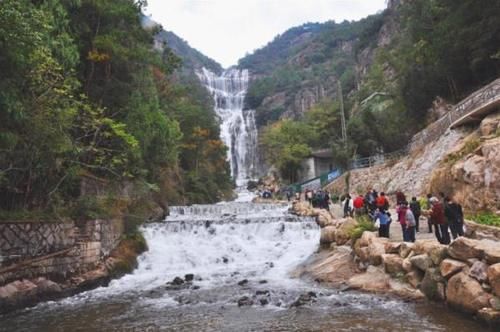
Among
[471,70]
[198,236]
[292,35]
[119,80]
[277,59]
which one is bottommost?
[198,236]

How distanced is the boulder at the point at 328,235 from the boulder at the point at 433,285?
20.1ft

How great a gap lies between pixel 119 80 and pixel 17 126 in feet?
29.6

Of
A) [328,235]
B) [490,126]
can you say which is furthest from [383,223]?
[490,126]

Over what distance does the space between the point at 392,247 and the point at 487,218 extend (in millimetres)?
3374

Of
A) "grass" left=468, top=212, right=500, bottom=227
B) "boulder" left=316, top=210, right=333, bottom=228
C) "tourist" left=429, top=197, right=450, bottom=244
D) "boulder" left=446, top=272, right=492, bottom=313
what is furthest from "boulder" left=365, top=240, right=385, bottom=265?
"boulder" left=316, top=210, right=333, bottom=228

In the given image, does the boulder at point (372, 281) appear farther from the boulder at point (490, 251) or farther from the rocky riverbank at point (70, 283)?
the rocky riverbank at point (70, 283)

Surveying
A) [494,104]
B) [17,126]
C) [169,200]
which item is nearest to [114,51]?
[17,126]

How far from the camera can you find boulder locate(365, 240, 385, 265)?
11719mm

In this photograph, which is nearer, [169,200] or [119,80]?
[119,80]

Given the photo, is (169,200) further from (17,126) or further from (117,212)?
(17,126)

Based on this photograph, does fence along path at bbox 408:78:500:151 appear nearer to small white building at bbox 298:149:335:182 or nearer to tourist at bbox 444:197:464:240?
tourist at bbox 444:197:464:240

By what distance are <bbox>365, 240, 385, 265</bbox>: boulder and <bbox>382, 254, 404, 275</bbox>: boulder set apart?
1.11 ft

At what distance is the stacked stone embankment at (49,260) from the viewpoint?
1053cm

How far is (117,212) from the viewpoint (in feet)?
54.5
